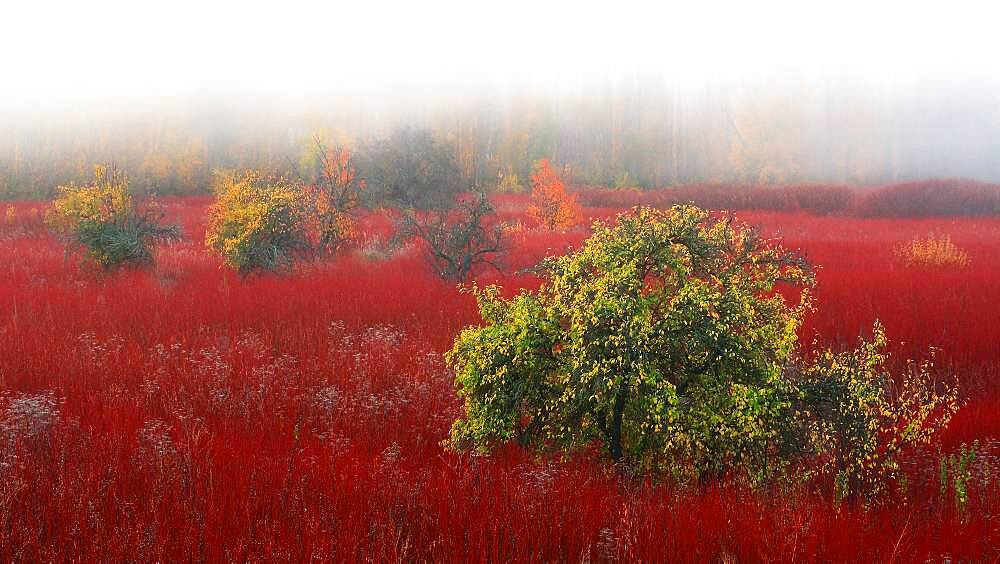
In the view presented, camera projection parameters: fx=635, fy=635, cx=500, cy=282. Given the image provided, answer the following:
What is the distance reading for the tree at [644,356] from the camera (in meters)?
4.05

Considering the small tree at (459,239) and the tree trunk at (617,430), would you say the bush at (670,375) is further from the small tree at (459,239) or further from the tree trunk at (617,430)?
the small tree at (459,239)

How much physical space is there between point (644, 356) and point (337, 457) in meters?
2.22

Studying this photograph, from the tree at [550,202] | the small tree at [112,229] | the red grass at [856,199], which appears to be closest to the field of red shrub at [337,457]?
the small tree at [112,229]

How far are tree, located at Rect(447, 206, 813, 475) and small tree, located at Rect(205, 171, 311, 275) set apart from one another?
1071 centimetres

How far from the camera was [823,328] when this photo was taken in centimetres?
955

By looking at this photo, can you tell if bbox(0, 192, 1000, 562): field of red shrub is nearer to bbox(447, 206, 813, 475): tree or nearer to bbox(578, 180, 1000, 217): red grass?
bbox(447, 206, 813, 475): tree

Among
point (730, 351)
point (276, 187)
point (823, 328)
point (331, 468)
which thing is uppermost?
point (276, 187)

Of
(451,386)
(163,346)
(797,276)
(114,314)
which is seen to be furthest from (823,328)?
(114,314)

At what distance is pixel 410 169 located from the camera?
1548 inches

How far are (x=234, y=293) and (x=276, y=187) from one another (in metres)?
4.83

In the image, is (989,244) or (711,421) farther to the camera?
(989,244)

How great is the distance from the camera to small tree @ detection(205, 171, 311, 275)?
14125 mm

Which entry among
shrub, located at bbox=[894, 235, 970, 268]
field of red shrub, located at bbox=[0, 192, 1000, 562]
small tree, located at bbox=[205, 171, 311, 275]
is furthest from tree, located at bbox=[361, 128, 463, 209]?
field of red shrub, located at bbox=[0, 192, 1000, 562]

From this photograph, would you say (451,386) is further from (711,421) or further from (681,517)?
(681,517)
